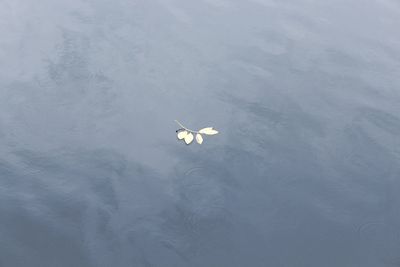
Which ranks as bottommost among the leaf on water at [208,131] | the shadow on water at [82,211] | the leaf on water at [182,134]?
the shadow on water at [82,211]

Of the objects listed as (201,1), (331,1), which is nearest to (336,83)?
(331,1)

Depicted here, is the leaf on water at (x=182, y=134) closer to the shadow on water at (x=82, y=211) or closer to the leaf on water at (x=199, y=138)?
the leaf on water at (x=199, y=138)

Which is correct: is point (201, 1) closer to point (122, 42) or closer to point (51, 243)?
point (122, 42)

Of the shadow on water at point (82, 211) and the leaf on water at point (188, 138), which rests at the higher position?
the leaf on water at point (188, 138)

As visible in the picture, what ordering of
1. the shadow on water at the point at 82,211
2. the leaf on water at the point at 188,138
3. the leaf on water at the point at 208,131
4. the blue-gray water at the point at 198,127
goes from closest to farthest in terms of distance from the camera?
the shadow on water at the point at 82,211
the blue-gray water at the point at 198,127
the leaf on water at the point at 188,138
the leaf on water at the point at 208,131

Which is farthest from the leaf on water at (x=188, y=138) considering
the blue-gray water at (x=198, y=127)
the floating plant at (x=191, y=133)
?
the blue-gray water at (x=198, y=127)

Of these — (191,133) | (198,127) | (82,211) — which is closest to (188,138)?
(191,133)

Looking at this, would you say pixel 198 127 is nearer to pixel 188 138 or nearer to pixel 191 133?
pixel 191 133

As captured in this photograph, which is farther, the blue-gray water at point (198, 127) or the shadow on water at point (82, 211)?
the blue-gray water at point (198, 127)

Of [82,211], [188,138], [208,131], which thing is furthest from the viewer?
[208,131]
